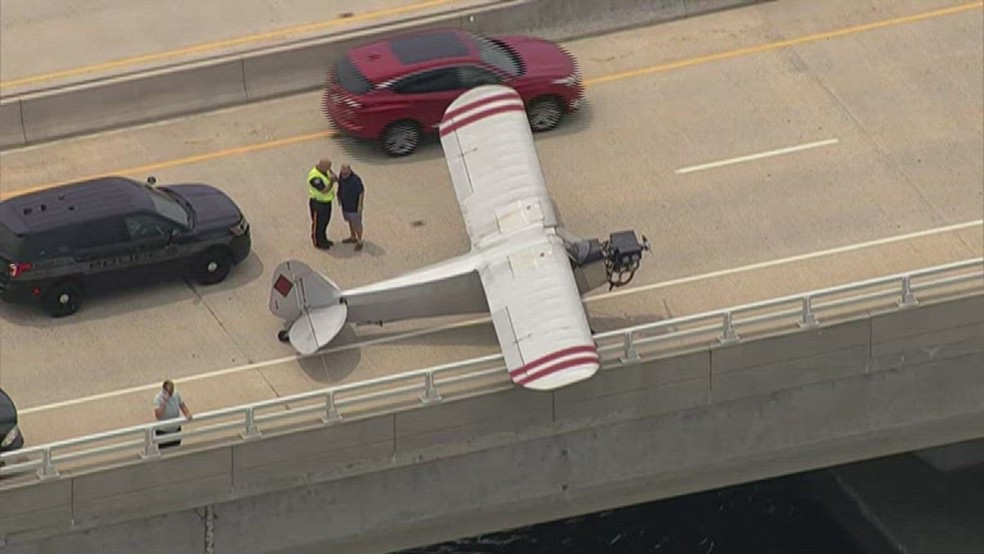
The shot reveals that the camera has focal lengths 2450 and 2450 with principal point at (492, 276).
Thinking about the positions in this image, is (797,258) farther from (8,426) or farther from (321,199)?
(8,426)

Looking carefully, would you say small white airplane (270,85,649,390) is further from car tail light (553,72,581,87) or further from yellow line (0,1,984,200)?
yellow line (0,1,984,200)

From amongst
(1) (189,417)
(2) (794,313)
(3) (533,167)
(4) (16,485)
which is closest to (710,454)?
(2) (794,313)

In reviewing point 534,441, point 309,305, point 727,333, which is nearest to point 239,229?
point 309,305

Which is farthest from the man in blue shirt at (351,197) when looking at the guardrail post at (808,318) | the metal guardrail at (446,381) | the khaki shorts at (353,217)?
the guardrail post at (808,318)

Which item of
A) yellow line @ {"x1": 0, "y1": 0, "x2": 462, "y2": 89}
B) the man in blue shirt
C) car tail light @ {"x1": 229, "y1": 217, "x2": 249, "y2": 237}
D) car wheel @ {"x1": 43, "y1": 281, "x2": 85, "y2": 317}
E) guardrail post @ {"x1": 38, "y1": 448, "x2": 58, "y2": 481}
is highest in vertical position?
yellow line @ {"x1": 0, "y1": 0, "x2": 462, "y2": 89}

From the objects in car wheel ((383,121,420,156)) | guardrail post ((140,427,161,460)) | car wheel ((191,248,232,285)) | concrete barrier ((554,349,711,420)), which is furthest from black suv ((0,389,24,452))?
car wheel ((383,121,420,156))

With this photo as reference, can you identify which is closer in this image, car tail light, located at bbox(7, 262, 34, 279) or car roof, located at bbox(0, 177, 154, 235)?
car tail light, located at bbox(7, 262, 34, 279)

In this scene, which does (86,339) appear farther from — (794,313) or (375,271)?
(794,313)
